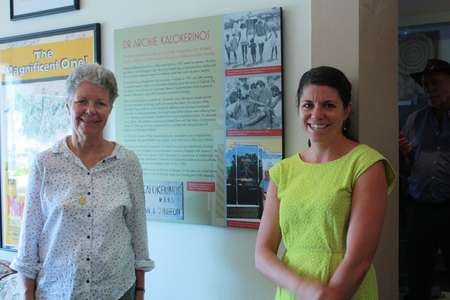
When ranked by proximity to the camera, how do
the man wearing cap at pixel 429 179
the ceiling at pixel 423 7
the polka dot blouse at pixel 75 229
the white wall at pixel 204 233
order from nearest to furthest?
the polka dot blouse at pixel 75 229 < the white wall at pixel 204 233 < the man wearing cap at pixel 429 179 < the ceiling at pixel 423 7

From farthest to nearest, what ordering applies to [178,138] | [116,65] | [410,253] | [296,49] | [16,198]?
[410,253]
[16,198]
[116,65]
[178,138]
[296,49]

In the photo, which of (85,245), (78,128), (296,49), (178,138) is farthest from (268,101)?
(85,245)

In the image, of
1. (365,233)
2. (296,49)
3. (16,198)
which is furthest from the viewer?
(16,198)

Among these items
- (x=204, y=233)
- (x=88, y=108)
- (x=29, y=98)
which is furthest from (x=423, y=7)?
(x=88, y=108)

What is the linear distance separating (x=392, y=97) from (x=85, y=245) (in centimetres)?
114

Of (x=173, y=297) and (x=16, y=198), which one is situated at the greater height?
(x=16, y=198)

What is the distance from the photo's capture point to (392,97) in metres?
→ 1.77

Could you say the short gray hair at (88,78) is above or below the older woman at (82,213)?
above

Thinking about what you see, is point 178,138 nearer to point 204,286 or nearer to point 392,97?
point 204,286

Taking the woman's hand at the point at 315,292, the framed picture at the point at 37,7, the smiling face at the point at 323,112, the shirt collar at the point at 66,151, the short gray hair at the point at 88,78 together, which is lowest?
the woman's hand at the point at 315,292

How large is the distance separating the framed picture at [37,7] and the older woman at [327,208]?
4.40 feet

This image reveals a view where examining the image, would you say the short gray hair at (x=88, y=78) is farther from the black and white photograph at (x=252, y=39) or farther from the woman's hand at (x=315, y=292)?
the woman's hand at (x=315, y=292)

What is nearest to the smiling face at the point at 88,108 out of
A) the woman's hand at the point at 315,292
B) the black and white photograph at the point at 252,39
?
the black and white photograph at the point at 252,39

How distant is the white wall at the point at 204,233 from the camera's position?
5.79 ft
